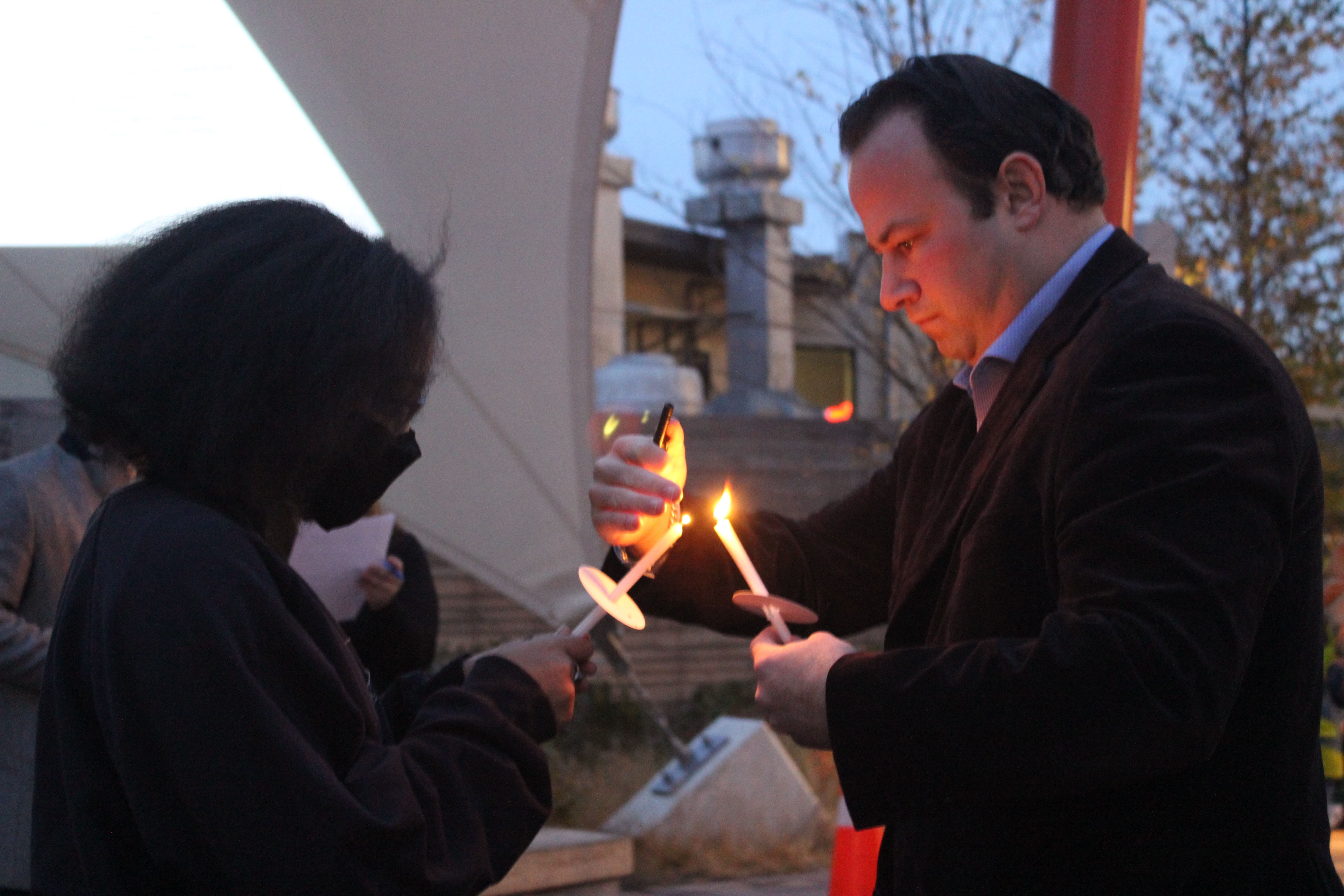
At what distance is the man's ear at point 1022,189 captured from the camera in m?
1.79

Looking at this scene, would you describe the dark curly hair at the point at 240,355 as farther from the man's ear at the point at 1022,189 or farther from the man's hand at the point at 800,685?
the man's ear at the point at 1022,189

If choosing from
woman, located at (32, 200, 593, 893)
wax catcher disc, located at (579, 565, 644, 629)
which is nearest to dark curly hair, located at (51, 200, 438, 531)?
woman, located at (32, 200, 593, 893)

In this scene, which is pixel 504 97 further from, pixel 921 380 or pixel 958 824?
pixel 921 380

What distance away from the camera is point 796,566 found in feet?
7.72

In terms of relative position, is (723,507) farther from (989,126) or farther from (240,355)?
(240,355)

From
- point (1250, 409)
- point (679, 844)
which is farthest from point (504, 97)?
point (679, 844)

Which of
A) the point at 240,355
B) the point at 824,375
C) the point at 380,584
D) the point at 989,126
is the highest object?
the point at 989,126

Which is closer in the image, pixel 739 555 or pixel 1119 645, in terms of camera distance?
pixel 1119 645

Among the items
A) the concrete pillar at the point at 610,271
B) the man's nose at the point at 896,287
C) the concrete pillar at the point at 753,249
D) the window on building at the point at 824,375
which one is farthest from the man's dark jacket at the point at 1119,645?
the window on building at the point at 824,375

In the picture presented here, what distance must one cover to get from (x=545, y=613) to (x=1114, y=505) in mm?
3342

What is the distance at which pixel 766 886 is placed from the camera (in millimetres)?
5559

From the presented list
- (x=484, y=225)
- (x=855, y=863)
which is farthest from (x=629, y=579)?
(x=484, y=225)

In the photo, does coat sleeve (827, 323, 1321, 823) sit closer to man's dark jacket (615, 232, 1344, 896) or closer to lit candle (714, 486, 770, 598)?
man's dark jacket (615, 232, 1344, 896)

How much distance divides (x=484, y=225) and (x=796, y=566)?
208 centimetres
